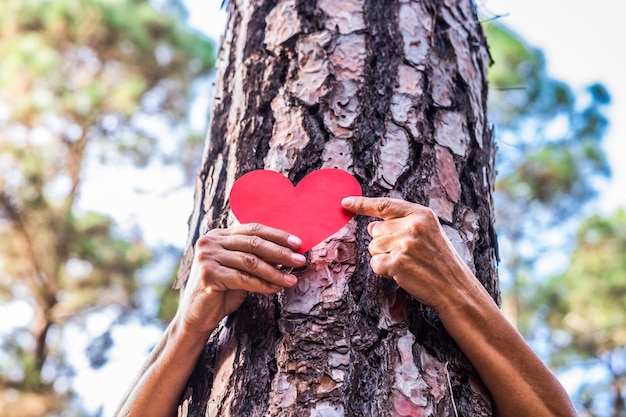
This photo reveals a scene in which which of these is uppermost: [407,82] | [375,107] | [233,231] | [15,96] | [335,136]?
[15,96]

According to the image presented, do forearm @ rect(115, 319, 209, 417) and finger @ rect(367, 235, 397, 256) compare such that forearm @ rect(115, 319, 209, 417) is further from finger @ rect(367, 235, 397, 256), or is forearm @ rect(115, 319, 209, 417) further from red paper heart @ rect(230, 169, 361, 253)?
finger @ rect(367, 235, 397, 256)

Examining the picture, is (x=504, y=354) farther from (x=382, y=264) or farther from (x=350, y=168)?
(x=350, y=168)

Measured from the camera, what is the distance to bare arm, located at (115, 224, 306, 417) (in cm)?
114

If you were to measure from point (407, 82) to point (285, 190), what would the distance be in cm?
47

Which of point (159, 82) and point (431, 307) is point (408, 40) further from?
point (159, 82)

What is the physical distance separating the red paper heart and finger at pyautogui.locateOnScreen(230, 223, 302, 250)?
0.12 ft

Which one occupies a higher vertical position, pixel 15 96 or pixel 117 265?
pixel 15 96

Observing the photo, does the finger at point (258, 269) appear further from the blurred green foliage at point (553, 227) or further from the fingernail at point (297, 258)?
the blurred green foliage at point (553, 227)

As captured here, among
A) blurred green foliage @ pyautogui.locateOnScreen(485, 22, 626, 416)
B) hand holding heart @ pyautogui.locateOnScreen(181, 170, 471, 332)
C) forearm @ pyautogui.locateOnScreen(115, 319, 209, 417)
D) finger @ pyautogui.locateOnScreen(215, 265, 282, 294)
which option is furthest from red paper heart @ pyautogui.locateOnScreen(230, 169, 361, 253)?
blurred green foliage @ pyautogui.locateOnScreen(485, 22, 626, 416)

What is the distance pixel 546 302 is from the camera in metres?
10.3

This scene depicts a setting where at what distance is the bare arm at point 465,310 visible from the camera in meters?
1.15

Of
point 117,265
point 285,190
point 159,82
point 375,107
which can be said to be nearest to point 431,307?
point 285,190

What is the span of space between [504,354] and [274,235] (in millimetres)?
538

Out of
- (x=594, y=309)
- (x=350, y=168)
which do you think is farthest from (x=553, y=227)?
(x=350, y=168)
